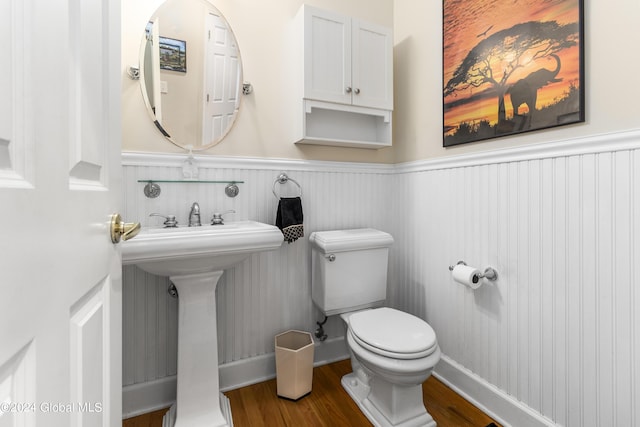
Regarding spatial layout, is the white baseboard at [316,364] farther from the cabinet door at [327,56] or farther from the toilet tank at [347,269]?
the cabinet door at [327,56]

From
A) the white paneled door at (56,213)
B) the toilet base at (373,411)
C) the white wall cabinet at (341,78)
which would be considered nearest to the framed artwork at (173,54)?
the white wall cabinet at (341,78)

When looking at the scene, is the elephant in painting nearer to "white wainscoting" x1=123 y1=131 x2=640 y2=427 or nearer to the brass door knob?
"white wainscoting" x1=123 y1=131 x2=640 y2=427

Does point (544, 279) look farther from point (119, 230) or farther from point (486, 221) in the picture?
point (119, 230)

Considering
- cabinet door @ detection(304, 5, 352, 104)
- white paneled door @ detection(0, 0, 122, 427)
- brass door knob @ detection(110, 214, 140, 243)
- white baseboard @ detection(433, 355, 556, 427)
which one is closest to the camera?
white paneled door @ detection(0, 0, 122, 427)

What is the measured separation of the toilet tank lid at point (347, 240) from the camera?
1615 millimetres

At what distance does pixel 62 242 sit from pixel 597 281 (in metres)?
1.53

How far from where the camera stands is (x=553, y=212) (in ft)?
3.91

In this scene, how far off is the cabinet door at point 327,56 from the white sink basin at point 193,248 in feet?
2.83

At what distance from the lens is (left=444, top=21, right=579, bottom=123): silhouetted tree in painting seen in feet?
3.80

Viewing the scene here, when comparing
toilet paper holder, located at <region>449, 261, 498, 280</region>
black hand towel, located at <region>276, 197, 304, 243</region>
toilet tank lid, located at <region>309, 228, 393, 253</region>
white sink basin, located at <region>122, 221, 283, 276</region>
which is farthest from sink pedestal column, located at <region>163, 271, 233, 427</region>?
toilet paper holder, located at <region>449, 261, 498, 280</region>

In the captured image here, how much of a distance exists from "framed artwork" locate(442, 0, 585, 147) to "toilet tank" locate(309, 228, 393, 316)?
0.73 m

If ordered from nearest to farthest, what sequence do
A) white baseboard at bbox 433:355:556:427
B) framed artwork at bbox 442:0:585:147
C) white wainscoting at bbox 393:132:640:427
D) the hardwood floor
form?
white wainscoting at bbox 393:132:640:427 < framed artwork at bbox 442:0:585:147 < white baseboard at bbox 433:355:556:427 < the hardwood floor

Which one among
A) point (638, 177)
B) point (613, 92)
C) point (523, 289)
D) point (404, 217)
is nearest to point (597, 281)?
point (523, 289)

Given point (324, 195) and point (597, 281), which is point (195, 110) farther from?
point (597, 281)
